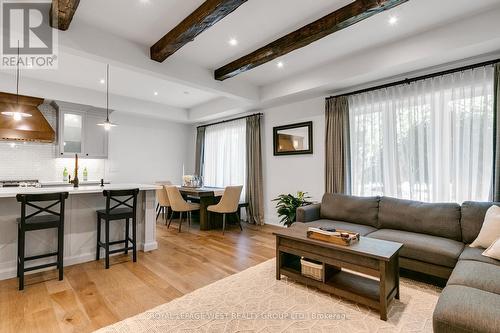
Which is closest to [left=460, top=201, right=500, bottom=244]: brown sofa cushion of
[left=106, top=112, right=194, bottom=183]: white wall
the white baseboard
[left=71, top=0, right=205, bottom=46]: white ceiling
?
[left=71, top=0, right=205, bottom=46]: white ceiling

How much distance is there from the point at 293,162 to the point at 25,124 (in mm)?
5032

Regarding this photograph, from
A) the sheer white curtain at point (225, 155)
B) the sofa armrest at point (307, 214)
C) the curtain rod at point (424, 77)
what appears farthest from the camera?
the sheer white curtain at point (225, 155)

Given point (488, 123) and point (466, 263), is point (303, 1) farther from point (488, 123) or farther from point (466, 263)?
point (466, 263)

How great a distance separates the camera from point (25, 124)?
4512mm

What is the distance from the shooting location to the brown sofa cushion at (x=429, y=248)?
2.40m

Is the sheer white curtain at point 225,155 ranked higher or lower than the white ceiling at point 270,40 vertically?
lower

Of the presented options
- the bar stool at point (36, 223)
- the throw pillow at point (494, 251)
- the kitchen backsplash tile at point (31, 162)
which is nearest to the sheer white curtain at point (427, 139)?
the throw pillow at point (494, 251)

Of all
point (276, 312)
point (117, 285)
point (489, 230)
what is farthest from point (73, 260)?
point (489, 230)

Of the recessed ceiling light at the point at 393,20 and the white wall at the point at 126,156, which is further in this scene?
the white wall at the point at 126,156

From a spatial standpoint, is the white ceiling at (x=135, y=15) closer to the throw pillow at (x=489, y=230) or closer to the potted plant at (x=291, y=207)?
the potted plant at (x=291, y=207)

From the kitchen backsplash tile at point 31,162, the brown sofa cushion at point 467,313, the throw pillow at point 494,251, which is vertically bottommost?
the brown sofa cushion at point 467,313

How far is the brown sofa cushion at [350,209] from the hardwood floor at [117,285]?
1.06 meters

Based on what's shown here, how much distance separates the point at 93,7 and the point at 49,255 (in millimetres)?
2772

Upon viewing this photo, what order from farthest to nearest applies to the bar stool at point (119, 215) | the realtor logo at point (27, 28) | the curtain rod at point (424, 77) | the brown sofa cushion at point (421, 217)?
the bar stool at point (119, 215), the curtain rod at point (424, 77), the brown sofa cushion at point (421, 217), the realtor logo at point (27, 28)
